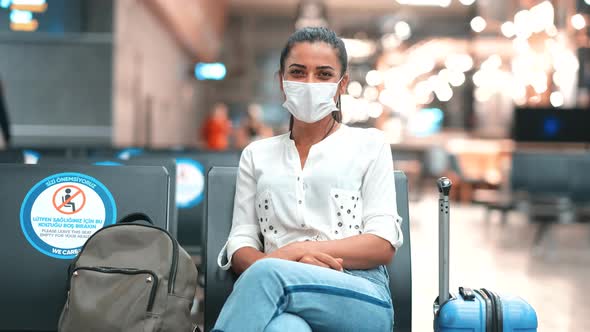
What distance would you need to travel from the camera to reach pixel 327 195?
8.20 ft

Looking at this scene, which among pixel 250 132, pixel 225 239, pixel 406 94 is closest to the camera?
pixel 225 239

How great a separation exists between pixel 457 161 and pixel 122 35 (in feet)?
33.0

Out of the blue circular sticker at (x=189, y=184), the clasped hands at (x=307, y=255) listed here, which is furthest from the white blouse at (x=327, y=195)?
the blue circular sticker at (x=189, y=184)

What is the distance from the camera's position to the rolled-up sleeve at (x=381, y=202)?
246cm

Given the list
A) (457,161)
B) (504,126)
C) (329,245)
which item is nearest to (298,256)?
(329,245)

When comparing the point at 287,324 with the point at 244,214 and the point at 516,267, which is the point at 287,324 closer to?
the point at 244,214

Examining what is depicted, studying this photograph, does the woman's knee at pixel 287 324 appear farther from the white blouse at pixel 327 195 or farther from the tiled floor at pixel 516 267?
the tiled floor at pixel 516 267

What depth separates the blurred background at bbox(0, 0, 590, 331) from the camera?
805 cm

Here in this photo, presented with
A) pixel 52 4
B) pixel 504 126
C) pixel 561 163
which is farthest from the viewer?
pixel 504 126

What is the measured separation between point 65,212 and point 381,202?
4.02 feet

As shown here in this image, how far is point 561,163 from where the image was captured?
431 inches

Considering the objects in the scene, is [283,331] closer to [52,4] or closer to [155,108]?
[52,4]

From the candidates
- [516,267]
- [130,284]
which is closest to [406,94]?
[516,267]

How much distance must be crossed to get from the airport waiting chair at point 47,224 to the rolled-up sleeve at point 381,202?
833 millimetres
